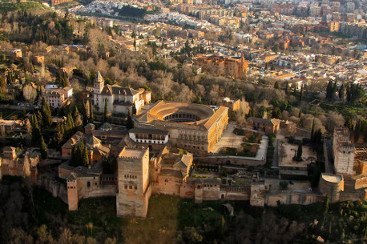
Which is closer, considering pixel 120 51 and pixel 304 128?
pixel 304 128

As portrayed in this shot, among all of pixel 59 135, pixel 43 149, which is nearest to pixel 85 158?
pixel 43 149

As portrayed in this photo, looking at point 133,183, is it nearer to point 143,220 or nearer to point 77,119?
point 143,220

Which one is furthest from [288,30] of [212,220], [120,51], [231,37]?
[212,220]

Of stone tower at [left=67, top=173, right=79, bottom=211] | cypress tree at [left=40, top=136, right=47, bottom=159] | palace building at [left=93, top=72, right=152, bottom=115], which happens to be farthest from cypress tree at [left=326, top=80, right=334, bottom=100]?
stone tower at [left=67, top=173, right=79, bottom=211]

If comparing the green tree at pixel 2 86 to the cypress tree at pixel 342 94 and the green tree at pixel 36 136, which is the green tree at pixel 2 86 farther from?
the cypress tree at pixel 342 94

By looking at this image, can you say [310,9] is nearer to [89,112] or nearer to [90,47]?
[90,47]

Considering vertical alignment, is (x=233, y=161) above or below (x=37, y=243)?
above

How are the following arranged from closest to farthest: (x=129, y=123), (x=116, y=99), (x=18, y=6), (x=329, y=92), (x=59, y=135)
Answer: (x=59, y=135) < (x=129, y=123) < (x=116, y=99) < (x=329, y=92) < (x=18, y=6)
